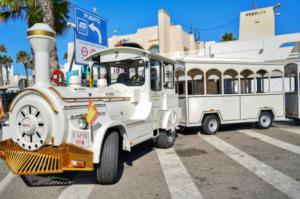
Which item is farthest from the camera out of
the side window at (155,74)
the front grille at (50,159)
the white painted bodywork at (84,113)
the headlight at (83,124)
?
the side window at (155,74)

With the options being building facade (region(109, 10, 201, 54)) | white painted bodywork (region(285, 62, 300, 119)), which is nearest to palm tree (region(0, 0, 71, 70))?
white painted bodywork (region(285, 62, 300, 119))

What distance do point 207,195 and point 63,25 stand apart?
1074 cm

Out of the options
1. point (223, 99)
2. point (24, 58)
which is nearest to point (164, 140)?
point (223, 99)

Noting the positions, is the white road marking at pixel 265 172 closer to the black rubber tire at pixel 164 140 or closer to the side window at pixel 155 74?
the black rubber tire at pixel 164 140

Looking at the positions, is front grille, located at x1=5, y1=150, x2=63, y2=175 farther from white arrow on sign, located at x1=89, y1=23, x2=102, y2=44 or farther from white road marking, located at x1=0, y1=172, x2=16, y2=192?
white arrow on sign, located at x1=89, y1=23, x2=102, y2=44

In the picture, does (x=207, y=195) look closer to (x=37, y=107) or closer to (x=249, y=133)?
(x=37, y=107)

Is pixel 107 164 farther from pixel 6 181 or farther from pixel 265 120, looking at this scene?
pixel 265 120

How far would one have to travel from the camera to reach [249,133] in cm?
895

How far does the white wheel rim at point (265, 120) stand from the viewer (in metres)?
9.78

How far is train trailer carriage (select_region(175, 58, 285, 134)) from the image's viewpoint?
8.62 metres

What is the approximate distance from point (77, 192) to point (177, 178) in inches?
74.1

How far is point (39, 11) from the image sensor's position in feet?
31.1

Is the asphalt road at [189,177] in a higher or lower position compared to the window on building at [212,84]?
lower

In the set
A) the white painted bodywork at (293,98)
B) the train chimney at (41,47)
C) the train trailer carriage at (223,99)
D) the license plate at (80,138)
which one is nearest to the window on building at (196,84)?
the train trailer carriage at (223,99)
